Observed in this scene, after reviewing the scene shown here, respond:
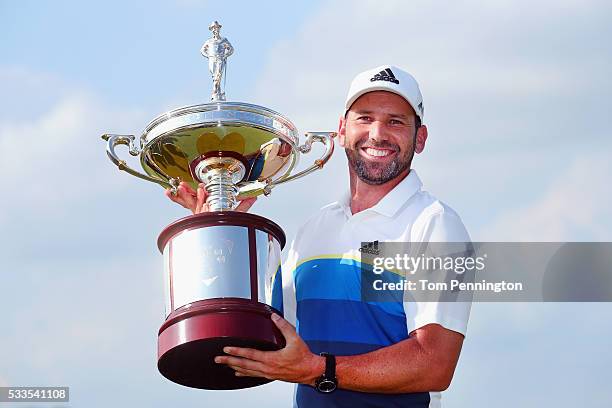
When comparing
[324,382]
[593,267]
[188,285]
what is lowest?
[324,382]

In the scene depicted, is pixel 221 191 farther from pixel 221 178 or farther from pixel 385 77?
pixel 385 77

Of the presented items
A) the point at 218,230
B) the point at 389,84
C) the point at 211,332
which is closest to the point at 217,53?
the point at 389,84

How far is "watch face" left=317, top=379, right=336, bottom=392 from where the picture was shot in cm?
770

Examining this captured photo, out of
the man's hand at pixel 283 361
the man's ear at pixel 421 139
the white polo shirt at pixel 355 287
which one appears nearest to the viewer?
the man's hand at pixel 283 361

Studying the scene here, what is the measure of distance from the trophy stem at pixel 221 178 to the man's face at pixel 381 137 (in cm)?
70

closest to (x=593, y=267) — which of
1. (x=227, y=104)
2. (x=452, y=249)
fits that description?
(x=452, y=249)

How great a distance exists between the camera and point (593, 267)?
1020 cm

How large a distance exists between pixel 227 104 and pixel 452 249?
1.53m

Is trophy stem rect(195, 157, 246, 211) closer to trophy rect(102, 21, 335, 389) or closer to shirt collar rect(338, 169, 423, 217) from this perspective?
trophy rect(102, 21, 335, 389)

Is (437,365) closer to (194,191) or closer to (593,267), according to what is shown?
(194,191)

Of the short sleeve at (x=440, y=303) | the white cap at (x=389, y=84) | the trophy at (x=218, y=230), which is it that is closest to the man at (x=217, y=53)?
the trophy at (x=218, y=230)

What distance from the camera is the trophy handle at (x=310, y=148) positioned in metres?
8.81

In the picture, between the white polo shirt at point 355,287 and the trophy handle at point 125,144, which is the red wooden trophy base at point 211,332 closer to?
the white polo shirt at point 355,287

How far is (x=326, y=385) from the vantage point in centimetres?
772
